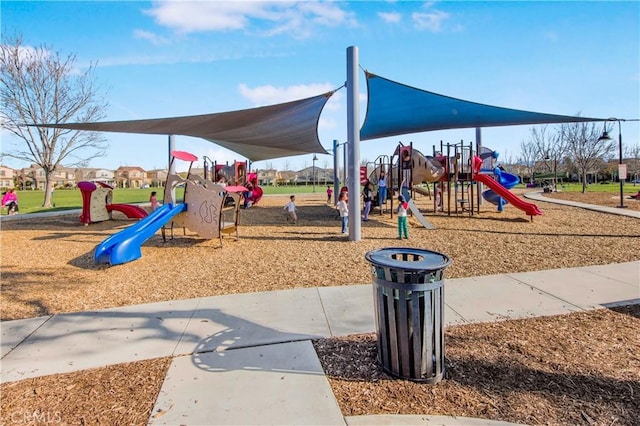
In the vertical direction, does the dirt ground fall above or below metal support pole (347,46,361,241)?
below

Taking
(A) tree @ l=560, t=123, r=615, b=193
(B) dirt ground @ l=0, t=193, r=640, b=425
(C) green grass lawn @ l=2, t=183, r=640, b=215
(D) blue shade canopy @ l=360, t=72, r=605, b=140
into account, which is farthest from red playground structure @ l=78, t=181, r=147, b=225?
(A) tree @ l=560, t=123, r=615, b=193

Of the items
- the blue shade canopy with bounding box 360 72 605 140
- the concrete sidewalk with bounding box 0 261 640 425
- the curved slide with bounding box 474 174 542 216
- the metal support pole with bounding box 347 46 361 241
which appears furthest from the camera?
the curved slide with bounding box 474 174 542 216

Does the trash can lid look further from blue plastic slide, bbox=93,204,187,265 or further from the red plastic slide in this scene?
the red plastic slide

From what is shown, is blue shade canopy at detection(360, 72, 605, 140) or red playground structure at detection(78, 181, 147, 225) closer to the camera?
blue shade canopy at detection(360, 72, 605, 140)

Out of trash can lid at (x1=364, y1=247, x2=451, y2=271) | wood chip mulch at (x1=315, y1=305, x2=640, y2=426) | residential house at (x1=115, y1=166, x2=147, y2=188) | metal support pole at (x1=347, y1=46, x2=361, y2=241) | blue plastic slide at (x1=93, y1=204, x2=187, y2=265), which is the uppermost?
residential house at (x1=115, y1=166, x2=147, y2=188)

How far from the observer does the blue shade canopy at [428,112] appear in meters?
9.50

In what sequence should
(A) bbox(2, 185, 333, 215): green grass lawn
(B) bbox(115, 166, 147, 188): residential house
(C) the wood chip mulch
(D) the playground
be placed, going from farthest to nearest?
(B) bbox(115, 166, 147, 188): residential house, (A) bbox(2, 185, 333, 215): green grass lawn, (D) the playground, (C) the wood chip mulch

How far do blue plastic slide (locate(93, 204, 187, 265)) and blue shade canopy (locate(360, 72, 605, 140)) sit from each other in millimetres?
6660

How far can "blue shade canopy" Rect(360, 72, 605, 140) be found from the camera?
9.50 metres

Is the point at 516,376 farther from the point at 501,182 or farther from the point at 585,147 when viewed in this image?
the point at 585,147

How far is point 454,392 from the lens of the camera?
2.79 metres

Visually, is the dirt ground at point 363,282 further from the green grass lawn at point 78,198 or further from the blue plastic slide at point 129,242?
the green grass lawn at point 78,198

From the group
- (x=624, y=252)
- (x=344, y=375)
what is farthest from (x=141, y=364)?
(x=624, y=252)

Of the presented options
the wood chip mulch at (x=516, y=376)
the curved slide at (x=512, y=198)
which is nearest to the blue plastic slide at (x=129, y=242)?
the wood chip mulch at (x=516, y=376)
